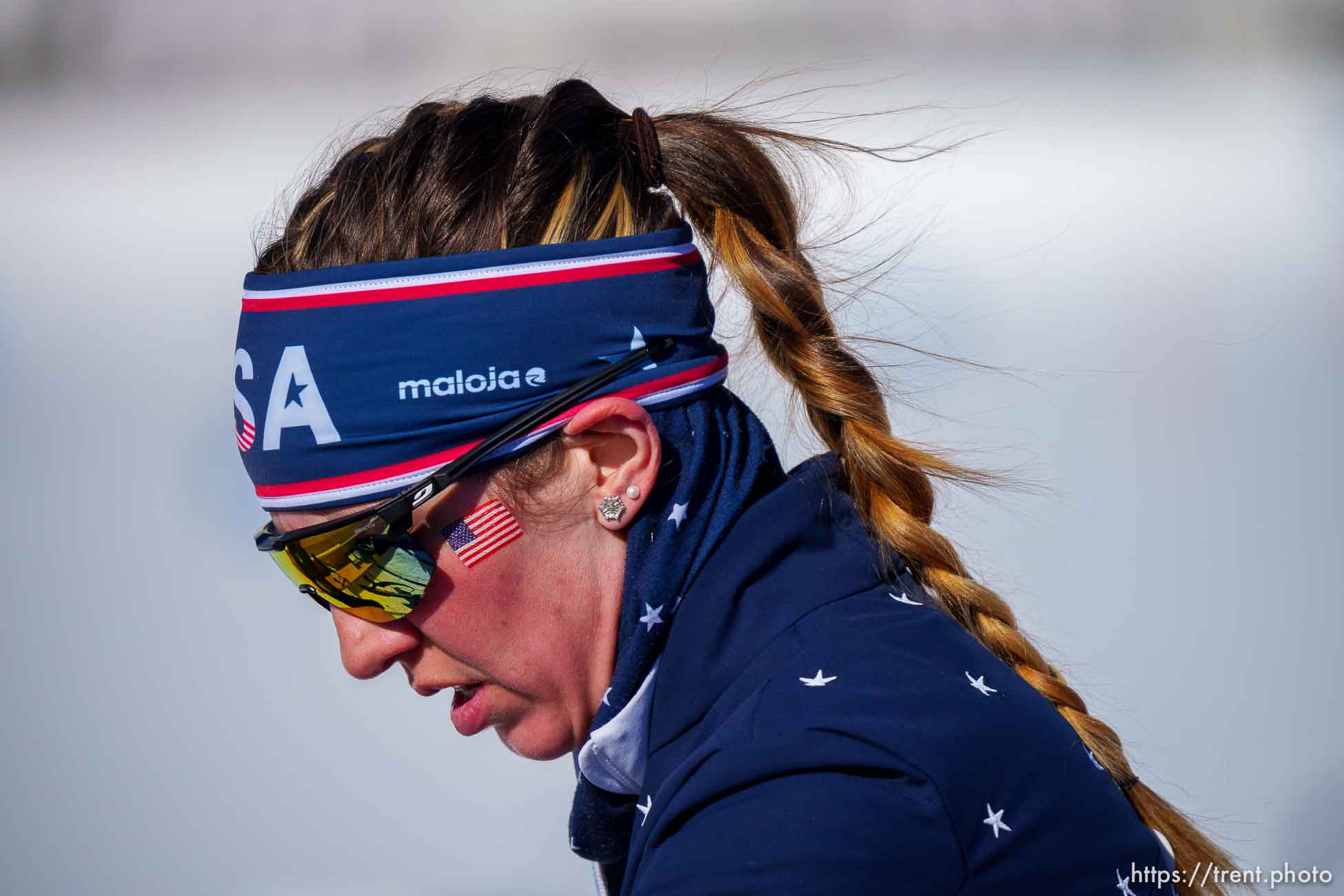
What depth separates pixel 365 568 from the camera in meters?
0.90

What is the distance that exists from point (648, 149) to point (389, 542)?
41cm

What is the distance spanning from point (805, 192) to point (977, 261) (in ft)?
4.76

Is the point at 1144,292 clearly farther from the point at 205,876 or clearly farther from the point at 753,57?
the point at 205,876

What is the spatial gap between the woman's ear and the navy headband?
24mm

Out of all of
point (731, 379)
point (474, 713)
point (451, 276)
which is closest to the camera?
point (451, 276)

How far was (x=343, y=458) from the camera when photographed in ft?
2.93

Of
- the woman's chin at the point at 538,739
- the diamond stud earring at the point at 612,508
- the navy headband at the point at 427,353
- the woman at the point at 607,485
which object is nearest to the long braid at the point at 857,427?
the woman at the point at 607,485

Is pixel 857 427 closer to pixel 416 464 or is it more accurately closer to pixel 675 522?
pixel 675 522

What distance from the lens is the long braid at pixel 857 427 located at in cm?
97

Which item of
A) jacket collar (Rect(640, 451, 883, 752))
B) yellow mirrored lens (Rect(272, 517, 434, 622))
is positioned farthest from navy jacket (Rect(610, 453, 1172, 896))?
yellow mirrored lens (Rect(272, 517, 434, 622))

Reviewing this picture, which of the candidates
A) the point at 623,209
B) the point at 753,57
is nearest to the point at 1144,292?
the point at 753,57

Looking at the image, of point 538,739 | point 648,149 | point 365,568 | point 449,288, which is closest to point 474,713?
point 538,739

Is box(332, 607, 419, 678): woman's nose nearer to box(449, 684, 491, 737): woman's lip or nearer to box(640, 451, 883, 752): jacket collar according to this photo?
box(449, 684, 491, 737): woman's lip

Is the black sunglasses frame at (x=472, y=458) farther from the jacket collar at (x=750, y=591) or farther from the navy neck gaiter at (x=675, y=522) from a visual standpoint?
the jacket collar at (x=750, y=591)
